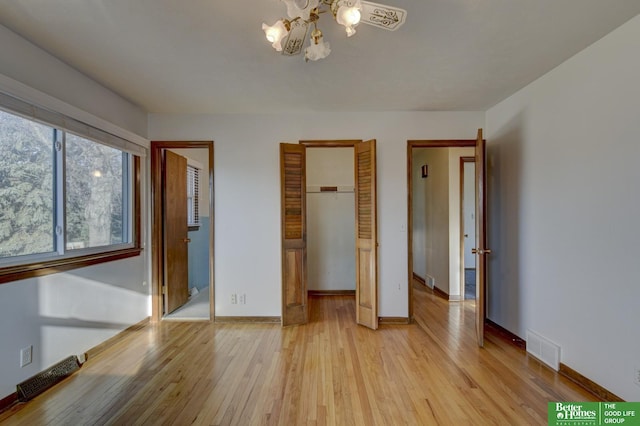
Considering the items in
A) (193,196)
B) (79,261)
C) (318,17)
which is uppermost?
(318,17)

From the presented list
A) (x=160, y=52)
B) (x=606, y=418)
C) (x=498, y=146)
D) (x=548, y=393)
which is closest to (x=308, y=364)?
(x=548, y=393)

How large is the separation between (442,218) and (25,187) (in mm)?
4579

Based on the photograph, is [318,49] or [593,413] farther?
[593,413]

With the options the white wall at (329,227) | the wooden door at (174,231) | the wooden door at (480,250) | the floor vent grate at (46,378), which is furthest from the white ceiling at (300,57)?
the floor vent grate at (46,378)

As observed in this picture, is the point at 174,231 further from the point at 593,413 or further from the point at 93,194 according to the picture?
the point at 593,413

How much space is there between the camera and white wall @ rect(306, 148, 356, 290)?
14.2ft

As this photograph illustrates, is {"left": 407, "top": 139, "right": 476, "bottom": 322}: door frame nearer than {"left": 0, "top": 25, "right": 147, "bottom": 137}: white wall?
No

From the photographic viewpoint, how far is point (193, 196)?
4547 mm

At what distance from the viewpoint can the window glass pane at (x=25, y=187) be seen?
1.84 m

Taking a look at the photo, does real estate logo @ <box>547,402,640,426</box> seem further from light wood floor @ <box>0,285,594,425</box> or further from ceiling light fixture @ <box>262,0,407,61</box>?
ceiling light fixture @ <box>262,0,407,61</box>

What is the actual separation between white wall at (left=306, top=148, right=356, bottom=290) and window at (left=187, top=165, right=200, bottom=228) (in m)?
1.90

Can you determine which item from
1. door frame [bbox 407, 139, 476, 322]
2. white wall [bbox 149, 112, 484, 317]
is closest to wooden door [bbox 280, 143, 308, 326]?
white wall [bbox 149, 112, 484, 317]

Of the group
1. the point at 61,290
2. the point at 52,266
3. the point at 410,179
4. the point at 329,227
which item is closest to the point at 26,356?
the point at 61,290

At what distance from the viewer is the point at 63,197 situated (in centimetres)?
221
